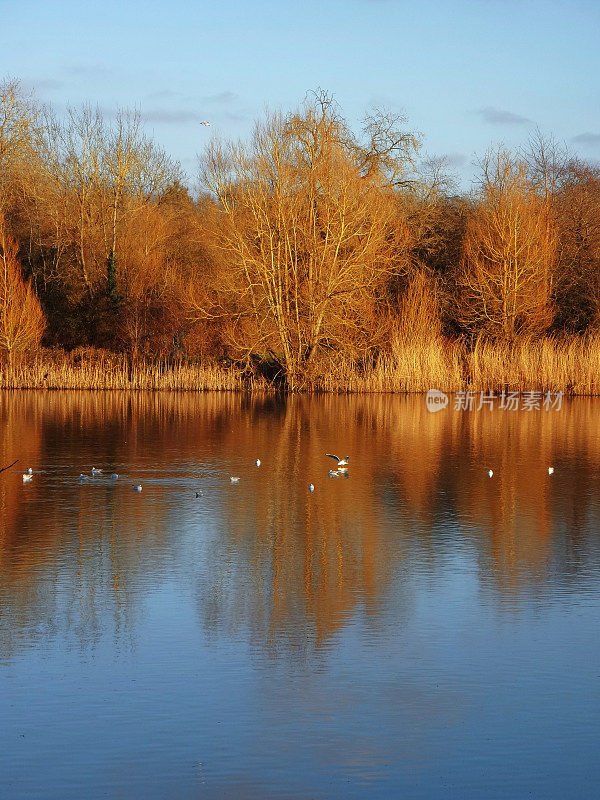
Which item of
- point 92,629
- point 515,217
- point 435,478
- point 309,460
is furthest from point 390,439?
point 515,217

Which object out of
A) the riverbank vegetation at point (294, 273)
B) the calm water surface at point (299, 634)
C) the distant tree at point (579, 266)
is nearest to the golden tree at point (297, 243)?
the riverbank vegetation at point (294, 273)

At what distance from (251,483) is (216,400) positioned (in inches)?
566

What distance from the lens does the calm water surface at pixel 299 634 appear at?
449 centimetres

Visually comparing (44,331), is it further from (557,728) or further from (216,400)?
(557,728)

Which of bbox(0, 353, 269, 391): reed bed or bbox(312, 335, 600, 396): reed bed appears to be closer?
bbox(312, 335, 600, 396): reed bed

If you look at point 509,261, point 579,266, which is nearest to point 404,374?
point 509,261

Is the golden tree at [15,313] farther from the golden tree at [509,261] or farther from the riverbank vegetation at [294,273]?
the golden tree at [509,261]

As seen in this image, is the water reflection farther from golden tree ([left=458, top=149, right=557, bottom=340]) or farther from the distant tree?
the distant tree

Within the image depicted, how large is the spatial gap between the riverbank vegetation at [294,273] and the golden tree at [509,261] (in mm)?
76

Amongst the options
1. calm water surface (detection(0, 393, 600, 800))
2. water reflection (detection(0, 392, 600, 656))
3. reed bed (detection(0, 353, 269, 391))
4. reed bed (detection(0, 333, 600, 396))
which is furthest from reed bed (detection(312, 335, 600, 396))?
calm water surface (detection(0, 393, 600, 800))

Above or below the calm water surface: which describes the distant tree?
above

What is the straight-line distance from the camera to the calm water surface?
4488 mm

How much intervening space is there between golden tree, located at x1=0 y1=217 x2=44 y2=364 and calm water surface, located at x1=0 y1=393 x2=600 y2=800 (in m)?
18.0

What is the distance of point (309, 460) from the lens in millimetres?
14828
